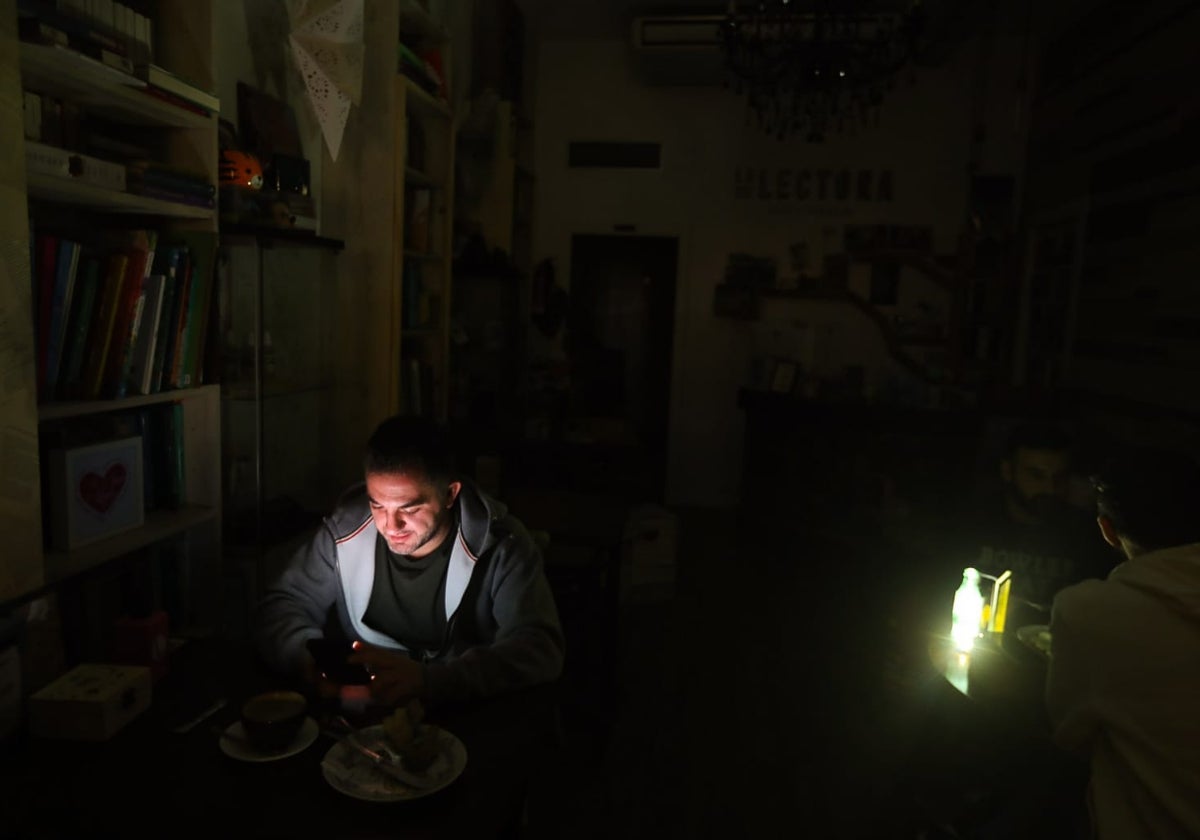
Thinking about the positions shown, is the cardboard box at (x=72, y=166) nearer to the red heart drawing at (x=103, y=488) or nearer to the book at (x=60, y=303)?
the book at (x=60, y=303)

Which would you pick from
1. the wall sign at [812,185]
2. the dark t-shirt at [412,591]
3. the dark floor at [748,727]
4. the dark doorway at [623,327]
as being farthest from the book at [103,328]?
the wall sign at [812,185]

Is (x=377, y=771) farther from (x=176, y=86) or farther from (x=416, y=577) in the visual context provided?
(x=176, y=86)

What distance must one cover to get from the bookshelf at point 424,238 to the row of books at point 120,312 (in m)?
1.19

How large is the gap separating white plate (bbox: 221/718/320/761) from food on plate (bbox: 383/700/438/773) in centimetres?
14

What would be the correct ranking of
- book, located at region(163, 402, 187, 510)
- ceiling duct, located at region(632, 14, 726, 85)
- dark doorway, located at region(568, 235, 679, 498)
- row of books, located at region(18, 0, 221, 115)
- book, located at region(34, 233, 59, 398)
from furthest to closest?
dark doorway, located at region(568, 235, 679, 498), ceiling duct, located at region(632, 14, 726, 85), book, located at region(163, 402, 187, 510), book, located at region(34, 233, 59, 398), row of books, located at region(18, 0, 221, 115)

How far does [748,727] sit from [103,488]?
2276 millimetres

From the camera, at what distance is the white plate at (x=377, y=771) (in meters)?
1.16

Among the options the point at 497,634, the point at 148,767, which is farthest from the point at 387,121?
the point at 148,767

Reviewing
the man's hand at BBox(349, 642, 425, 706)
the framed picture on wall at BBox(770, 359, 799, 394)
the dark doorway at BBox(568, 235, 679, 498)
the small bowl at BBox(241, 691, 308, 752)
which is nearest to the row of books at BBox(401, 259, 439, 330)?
the dark doorway at BBox(568, 235, 679, 498)

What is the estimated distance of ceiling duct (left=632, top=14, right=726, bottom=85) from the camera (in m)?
4.80

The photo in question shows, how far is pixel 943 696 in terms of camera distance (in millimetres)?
1898

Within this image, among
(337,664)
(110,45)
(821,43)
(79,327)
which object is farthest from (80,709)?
(821,43)

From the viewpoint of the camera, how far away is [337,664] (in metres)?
1.48

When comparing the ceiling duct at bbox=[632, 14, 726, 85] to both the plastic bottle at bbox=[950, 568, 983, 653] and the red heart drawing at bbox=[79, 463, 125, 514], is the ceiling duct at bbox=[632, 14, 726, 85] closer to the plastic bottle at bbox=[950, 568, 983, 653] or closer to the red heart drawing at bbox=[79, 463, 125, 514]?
the plastic bottle at bbox=[950, 568, 983, 653]
